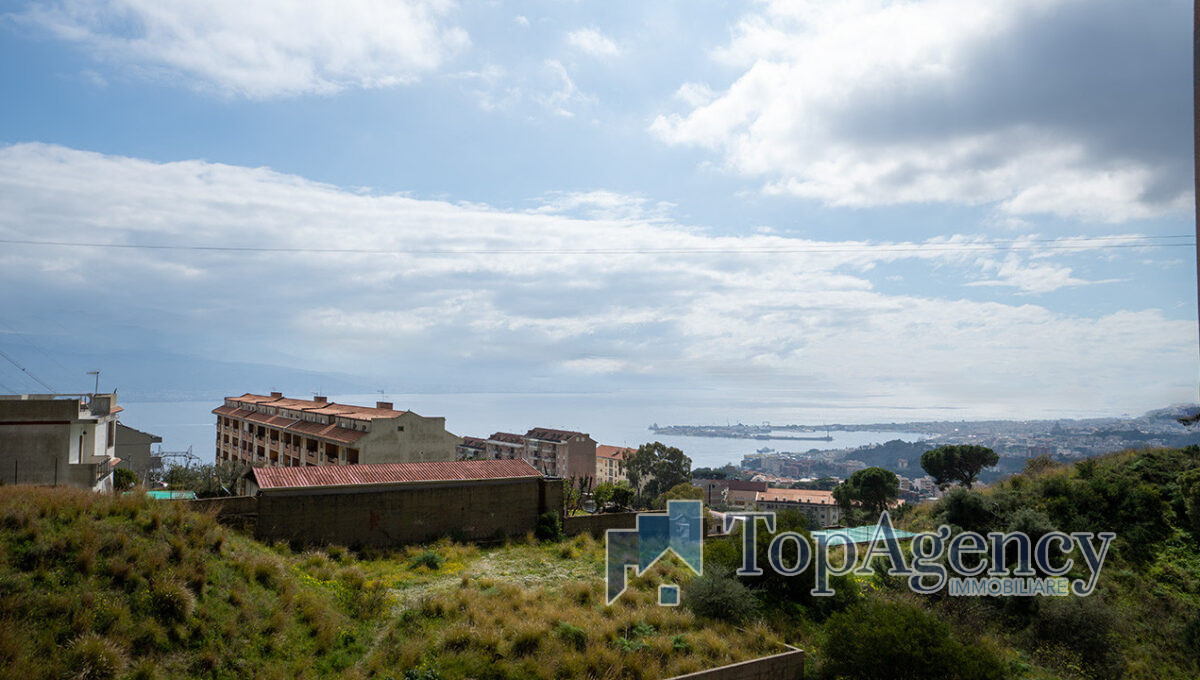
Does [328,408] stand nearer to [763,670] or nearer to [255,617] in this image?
[255,617]

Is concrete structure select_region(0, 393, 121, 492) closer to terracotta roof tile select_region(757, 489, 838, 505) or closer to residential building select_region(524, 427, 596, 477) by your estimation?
residential building select_region(524, 427, 596, 477)

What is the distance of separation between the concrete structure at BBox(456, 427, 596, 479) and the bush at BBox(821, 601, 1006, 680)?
80.8m

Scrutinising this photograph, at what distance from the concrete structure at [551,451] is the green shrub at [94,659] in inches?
3317

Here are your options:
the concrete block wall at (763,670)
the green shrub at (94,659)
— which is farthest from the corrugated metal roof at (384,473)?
the concrete block wall at (763,670)

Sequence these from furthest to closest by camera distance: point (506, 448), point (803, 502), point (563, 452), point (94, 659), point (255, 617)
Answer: point (506, 448) → point (563, 452) → point (803, 502) → point (255, 617) → point (94, 659)

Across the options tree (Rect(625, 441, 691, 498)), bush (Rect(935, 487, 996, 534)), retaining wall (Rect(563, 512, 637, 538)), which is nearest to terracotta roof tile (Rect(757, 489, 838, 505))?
tree (Rect(625, 441, 691, 498))

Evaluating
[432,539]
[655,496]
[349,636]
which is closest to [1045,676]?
[349,636]

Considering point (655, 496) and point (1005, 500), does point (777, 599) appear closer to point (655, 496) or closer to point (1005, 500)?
point (1005, 500)

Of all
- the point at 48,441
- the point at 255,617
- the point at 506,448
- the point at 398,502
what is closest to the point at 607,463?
the point at 506,448

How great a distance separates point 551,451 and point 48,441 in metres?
75.1

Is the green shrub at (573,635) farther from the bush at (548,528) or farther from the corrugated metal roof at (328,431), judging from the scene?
the corrugated metal roof at (328,431)

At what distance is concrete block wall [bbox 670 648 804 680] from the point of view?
1215cm
